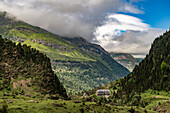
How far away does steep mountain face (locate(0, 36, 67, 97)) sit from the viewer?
365ft

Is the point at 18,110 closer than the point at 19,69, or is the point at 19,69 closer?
the point at 18,110

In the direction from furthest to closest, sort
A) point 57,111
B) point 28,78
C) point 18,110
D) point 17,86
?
1. point 28,78
2. point 17,86
3. point 57,111
4. point 18,110

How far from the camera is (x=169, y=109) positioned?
331 feet

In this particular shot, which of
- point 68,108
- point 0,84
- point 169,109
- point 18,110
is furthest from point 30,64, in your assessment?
point 169,109

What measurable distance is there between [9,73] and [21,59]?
90.5ft

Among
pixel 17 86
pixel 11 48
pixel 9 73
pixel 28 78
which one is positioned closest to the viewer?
pixel 17 86

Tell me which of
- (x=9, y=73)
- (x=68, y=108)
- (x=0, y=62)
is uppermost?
(x=0, y=62)

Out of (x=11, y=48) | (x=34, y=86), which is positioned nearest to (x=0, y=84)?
(x=34, y=86)

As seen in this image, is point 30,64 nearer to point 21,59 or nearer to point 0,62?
point 21,59

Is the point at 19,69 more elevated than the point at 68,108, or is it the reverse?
the point at 19,69

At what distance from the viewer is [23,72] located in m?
130

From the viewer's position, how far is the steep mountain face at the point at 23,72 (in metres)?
111

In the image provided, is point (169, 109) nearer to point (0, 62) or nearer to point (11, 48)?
point (0, 62)

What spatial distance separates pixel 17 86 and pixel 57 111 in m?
65.3
